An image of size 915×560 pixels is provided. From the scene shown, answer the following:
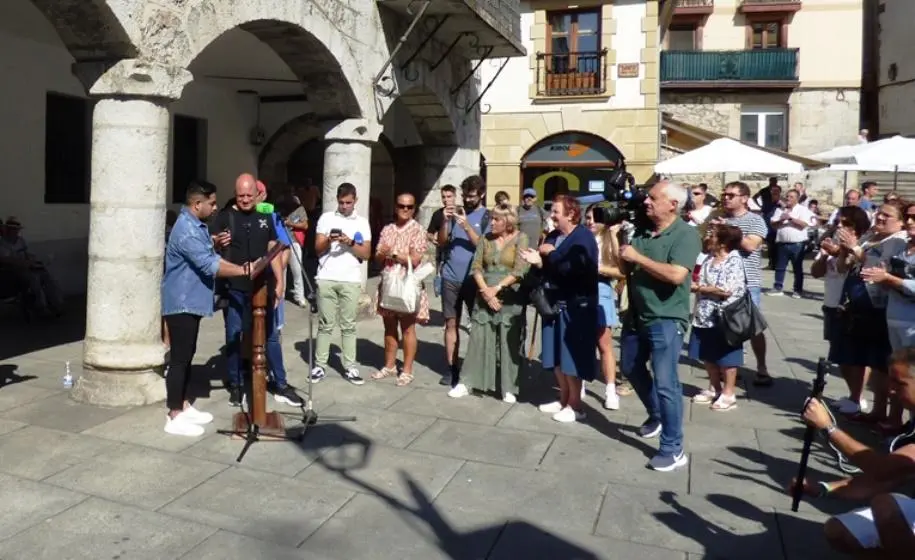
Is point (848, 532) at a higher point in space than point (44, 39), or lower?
→ lower

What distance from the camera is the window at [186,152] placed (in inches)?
453

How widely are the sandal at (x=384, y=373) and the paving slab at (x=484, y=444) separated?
1.29 meters

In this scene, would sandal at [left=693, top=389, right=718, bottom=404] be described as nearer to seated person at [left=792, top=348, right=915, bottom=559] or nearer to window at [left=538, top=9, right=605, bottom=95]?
seated person at [left=792, top=348, right=915, bottom=559]

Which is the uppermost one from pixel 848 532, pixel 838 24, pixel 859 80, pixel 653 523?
pixel 838 24

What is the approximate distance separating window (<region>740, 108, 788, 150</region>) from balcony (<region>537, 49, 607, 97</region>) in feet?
29.8

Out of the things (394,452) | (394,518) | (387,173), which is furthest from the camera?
(387,173)

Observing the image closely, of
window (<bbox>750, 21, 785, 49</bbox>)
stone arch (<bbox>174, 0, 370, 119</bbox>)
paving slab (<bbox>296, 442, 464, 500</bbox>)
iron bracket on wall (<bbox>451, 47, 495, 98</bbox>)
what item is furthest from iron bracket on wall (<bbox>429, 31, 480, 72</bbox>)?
window (<bbox>750, 21, 785, 49</bbox>)

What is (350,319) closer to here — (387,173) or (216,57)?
(216,57)

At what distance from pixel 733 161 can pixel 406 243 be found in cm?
591

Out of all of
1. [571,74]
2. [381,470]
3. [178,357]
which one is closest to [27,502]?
[178,357]

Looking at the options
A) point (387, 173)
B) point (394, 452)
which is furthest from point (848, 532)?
point (387, 173)

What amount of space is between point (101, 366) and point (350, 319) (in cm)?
187

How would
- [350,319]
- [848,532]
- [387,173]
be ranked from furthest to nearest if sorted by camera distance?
1. [387,173]
2. [350,319]
3. [848,532]

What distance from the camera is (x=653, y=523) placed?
372 cm
